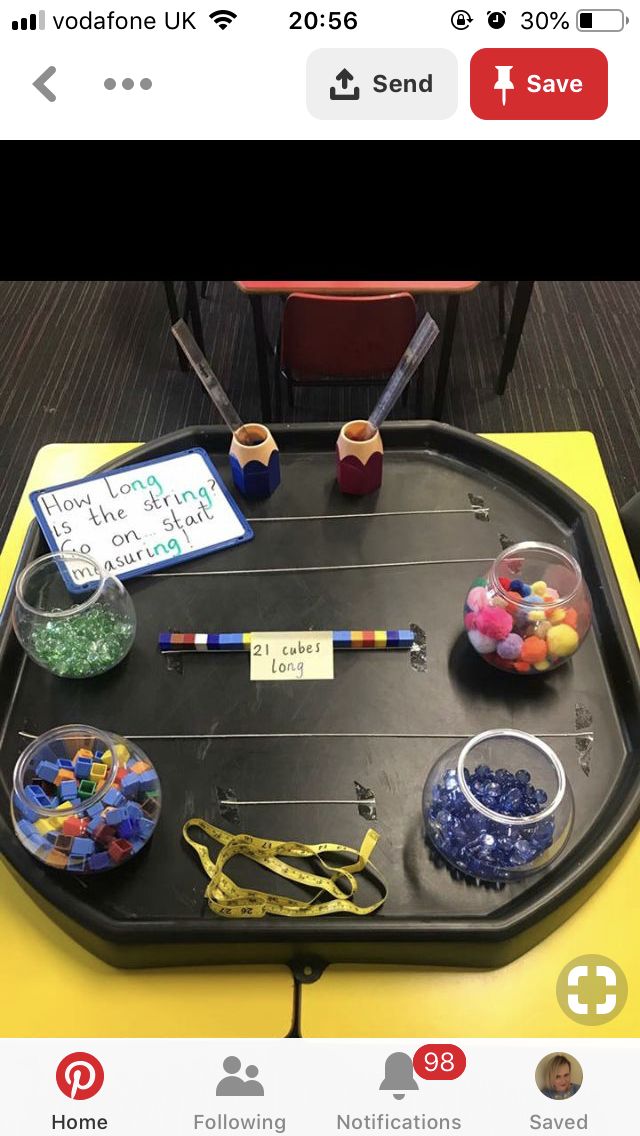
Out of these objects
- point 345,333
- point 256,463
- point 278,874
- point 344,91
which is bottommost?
point 278,874

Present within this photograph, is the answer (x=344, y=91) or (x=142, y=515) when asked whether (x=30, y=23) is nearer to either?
(x=344, y=91)

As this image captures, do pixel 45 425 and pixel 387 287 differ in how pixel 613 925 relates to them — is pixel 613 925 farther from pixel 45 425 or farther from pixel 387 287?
pixel 45 425

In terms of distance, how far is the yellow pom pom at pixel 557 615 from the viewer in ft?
4.03

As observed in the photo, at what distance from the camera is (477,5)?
279 mm

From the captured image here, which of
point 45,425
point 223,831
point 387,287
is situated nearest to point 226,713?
point 223,831

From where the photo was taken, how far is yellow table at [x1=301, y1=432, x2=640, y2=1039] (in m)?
1.03

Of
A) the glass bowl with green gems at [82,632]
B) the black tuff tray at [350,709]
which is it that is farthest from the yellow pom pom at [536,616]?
the glass bowl with green gems at [82,632]

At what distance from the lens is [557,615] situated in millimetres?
1230

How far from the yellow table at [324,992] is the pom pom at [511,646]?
316 millimetres

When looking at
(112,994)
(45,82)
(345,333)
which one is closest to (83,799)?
(112,994)
